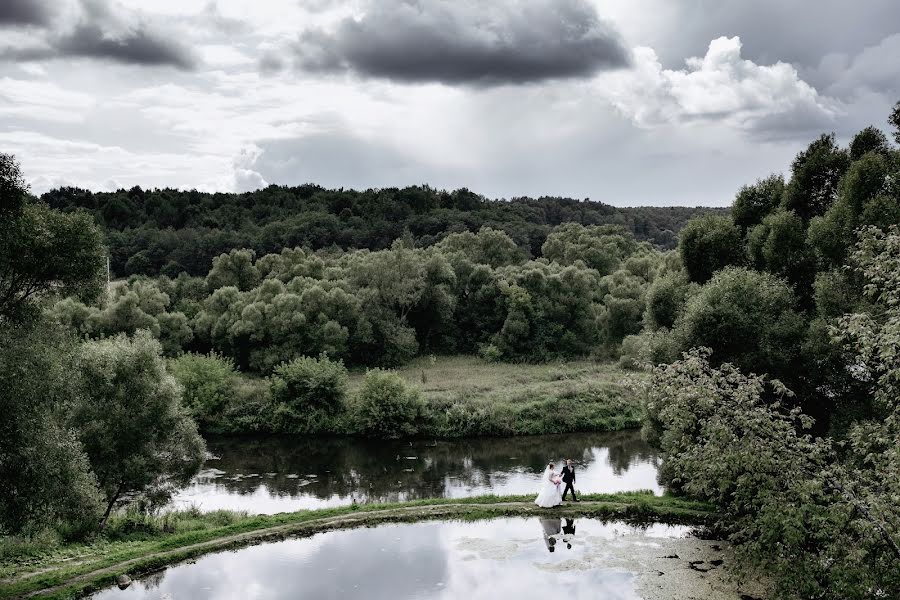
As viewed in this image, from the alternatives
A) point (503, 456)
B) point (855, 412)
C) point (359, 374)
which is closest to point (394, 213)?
point (359, 374)

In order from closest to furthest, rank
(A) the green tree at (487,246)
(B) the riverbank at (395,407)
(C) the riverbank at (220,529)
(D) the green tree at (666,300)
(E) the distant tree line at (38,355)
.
A: 1. (E) the distant tree line at (38,355)
2. (C) the riverbank at (220,529)
3. (D) the green tree at (666,300)
4. (B) the riverbank at (395,407)
5. (A) the green tree at (487,246)

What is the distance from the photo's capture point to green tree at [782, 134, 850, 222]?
3028 cm

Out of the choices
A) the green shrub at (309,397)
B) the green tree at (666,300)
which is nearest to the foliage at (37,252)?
the green tree at (666,300)

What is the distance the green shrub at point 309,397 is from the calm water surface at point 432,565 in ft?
72.2

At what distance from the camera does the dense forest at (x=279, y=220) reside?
94.5 metres

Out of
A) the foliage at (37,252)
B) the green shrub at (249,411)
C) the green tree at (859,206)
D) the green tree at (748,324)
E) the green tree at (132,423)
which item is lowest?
the green shrub at (249,411)

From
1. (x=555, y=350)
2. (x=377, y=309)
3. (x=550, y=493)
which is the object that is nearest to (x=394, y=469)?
(x=550, y=493)

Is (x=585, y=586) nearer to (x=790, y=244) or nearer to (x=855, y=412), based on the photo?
(x=855, y=412)

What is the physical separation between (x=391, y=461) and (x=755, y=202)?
23.4 m

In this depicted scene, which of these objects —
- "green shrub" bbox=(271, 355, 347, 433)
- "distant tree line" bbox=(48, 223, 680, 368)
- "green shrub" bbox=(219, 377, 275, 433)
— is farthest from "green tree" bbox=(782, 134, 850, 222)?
"green shrub" bbox=(219, 377, 275, 433)

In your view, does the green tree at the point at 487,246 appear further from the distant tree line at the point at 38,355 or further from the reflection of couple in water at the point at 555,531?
the distant tree line at the point at 38,355

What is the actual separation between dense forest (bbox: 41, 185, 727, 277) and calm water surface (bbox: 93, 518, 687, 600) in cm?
6949

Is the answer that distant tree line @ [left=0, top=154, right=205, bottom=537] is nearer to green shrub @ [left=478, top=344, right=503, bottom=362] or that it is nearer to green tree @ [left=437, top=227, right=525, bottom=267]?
green shrub @ [left=478, top=344, right=503, bottom=362]

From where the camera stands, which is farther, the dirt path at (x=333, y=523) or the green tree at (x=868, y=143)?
A: the green tree at (x=868, y=143)
